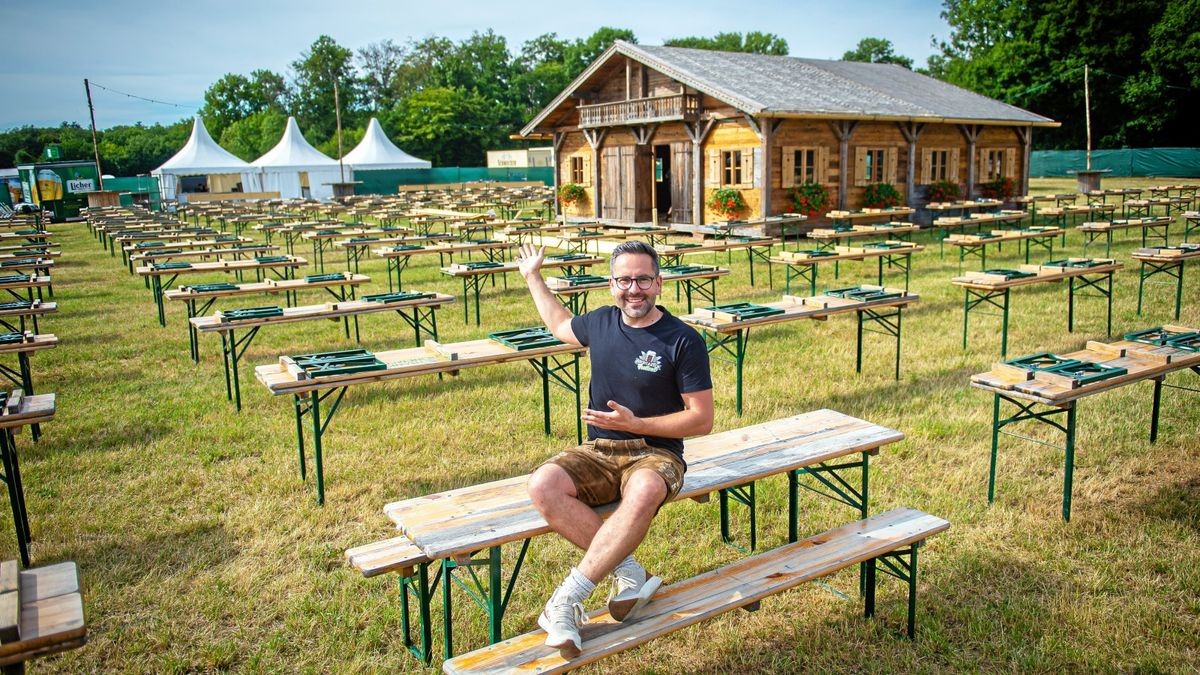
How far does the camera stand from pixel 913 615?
13.4 feet

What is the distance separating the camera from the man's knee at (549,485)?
354cm

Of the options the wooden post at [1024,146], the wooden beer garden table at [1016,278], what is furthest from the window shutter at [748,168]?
the wooden post at [1024,146]

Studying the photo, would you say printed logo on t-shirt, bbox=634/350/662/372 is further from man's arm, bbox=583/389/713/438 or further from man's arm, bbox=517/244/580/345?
man's arm, bbox=517/244/580/345

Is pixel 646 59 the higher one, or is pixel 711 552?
pixel 646 59

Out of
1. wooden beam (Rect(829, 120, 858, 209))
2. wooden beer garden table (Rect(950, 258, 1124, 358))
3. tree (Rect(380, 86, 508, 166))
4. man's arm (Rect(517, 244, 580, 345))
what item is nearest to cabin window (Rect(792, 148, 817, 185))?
wooden beam (Rect(829, 120, 858, 209))

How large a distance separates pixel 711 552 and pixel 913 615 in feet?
4.05

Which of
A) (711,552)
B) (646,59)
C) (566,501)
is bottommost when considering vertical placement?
(711,552)

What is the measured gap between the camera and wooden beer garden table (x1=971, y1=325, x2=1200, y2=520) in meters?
5.07

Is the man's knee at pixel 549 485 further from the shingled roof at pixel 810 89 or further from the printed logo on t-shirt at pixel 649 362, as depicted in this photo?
the shingled roof at pixel 810 89

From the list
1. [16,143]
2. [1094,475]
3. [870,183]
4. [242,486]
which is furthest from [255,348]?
[16,143]

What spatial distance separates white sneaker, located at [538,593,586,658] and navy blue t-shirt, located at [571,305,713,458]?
870mm

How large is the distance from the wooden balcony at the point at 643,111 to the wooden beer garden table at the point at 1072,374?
1623cm

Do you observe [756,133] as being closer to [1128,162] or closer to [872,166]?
[872,166]

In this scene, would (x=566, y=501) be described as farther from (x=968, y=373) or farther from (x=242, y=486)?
(x=968, y=373)
